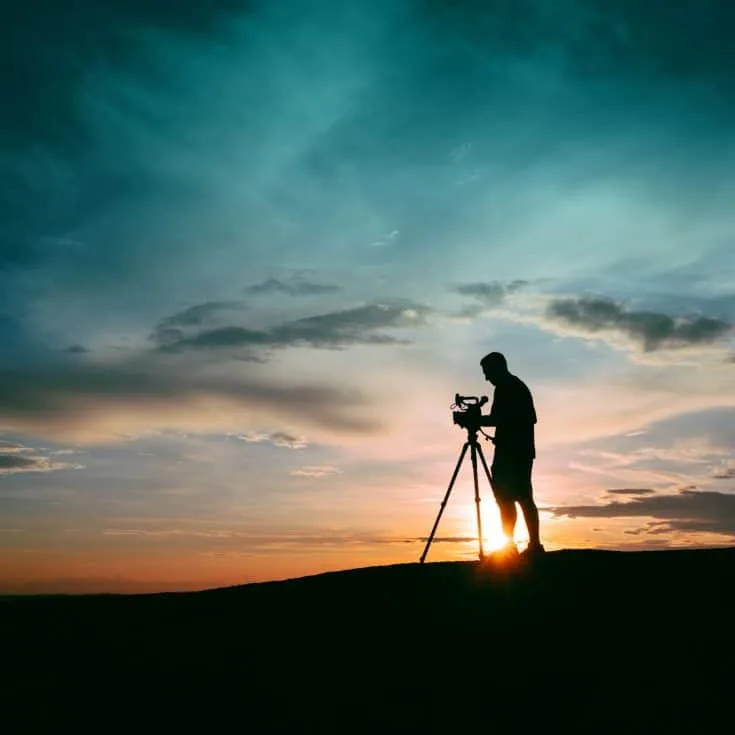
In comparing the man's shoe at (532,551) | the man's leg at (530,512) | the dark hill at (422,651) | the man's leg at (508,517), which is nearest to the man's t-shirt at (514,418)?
the man's leg at (530,512)

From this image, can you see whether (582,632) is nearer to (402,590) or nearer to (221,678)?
(402,590)

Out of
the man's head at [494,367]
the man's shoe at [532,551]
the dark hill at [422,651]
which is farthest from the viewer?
the man's head at [494,367]

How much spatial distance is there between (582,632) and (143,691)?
510 cm

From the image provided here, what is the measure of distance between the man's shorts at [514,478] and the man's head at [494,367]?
1236 millimetres

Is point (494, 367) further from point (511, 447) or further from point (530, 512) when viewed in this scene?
point (530, 512)

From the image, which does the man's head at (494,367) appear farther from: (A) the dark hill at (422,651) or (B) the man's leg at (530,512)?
(A) the dark hill at (422,651)

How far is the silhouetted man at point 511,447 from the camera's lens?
41.5 ft

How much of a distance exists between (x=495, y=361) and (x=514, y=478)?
1.90 m

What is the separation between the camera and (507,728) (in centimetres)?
755

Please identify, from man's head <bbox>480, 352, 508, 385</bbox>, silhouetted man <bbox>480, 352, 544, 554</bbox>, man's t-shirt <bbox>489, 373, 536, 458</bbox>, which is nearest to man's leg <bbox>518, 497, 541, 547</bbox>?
silhouetted man <bbox>480, 352, 544, 554</bbox>

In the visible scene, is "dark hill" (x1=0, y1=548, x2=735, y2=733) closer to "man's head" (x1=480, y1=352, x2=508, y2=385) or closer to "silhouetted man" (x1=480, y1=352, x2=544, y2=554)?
"silhouetted man" (x1=480, y1=352, x2=544, y2=554)

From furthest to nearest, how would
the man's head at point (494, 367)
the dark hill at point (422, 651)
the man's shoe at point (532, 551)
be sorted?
1. the man's head at point (494, 367)
2. the man's shoe at point (532, 551)
3. the dark hill at point (422, 651)

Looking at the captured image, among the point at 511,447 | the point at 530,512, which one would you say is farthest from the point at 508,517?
the point at 511,447

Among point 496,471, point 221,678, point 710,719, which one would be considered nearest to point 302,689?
point 221,678
